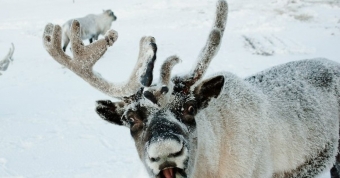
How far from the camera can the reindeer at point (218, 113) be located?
255cm

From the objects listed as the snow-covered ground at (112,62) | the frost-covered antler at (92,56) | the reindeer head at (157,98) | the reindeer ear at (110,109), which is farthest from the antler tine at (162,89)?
the snow-covered ground at (112,62)

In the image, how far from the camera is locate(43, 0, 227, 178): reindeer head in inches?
91.0

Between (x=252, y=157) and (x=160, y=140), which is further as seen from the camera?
(x=252, y=157)

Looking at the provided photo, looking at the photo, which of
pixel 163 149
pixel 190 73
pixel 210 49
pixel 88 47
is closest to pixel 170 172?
pixel 163 149

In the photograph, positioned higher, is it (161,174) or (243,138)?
(161,174)

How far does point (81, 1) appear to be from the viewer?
A: 87.7ft

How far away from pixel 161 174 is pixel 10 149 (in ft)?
15.5

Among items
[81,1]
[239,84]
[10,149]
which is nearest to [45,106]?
[10,149]

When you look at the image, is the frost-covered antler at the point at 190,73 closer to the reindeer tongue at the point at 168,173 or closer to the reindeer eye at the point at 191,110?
the reindeer eye at the point at 191,110

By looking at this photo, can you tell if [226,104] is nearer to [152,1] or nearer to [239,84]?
[239,84]

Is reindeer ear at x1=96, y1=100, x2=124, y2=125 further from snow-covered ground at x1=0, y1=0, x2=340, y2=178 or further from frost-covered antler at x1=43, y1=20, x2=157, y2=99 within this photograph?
snow-covered ground at x1=0, y1=0, x2=340, y2=178

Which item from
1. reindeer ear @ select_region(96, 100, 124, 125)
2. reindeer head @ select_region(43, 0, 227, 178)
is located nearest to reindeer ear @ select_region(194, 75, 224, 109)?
reindeer head @ select_region(43, 0, 227, 178)

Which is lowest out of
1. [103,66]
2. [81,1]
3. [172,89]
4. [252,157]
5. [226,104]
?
[81,1]

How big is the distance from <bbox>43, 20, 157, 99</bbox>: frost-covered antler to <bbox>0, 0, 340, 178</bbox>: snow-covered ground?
2222 mm
